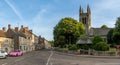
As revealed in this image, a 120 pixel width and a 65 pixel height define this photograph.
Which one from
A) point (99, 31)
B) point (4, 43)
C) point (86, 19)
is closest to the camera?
point (4, 43)

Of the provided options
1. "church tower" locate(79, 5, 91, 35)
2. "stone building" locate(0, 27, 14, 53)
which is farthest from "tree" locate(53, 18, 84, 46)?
"church tower" locate(79, 5, 91, 35)

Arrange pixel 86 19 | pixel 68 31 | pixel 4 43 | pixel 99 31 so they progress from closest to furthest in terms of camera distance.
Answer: pixel 4 43
pixel 68 31
pixel 86 19
pixel 99 31

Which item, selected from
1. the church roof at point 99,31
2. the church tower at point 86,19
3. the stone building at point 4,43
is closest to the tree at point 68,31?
the stone building at point 4,43

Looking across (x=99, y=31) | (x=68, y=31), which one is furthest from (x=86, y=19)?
(x=68, y=31)

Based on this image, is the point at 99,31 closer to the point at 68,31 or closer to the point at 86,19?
the point at 86,19

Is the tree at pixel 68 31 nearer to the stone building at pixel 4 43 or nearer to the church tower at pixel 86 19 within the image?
the stone building at pixel 4 43

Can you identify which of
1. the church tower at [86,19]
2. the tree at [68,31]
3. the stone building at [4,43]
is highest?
the church tower at [86,19]

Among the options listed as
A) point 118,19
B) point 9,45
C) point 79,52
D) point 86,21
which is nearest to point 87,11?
point 86,21

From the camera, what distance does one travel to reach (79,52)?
2512 inches

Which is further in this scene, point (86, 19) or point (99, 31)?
point (99, 31)

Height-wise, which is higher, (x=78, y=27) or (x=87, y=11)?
(x=87, y=11)

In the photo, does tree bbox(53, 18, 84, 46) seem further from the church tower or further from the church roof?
the church roof

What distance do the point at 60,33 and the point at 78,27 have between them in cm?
805

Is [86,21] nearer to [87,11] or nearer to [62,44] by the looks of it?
[87,11]
